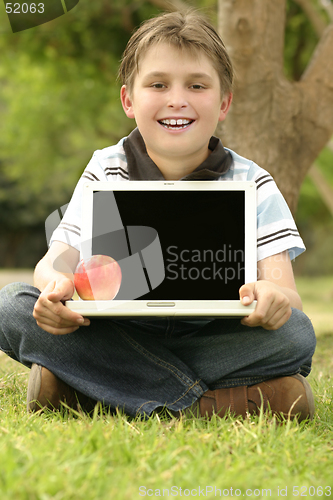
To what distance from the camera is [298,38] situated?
8.37 metres

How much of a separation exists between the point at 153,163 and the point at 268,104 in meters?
1.98

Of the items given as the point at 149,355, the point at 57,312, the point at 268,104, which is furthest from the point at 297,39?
the point at 57,312

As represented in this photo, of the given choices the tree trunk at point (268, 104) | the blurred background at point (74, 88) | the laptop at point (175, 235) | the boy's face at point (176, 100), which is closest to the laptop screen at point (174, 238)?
the laptop at point (175, 235)

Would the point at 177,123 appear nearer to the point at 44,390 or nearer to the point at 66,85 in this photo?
the point at 44,390

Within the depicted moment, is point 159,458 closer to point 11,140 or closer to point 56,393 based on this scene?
point 56,393

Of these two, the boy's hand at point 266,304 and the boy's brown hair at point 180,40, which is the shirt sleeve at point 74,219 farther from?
the boy's hand at point 266,304

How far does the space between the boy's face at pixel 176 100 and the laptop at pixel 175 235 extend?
271 mm

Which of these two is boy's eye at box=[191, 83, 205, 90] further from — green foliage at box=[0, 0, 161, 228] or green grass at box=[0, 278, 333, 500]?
green foliage at box=[0, 0, 161, 228]

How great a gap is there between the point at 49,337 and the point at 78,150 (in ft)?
48.6

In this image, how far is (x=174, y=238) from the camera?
1.89 metres

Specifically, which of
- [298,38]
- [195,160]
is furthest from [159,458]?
[298,38]

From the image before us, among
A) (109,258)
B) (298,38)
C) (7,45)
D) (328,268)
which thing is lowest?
(328,268)

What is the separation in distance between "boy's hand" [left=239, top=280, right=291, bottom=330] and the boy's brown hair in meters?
0.95

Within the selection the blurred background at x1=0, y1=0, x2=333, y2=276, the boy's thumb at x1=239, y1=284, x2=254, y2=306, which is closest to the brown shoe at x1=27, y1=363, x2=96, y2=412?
the boy's thumb at x1=239, y1=284, x2=254, y2=306
